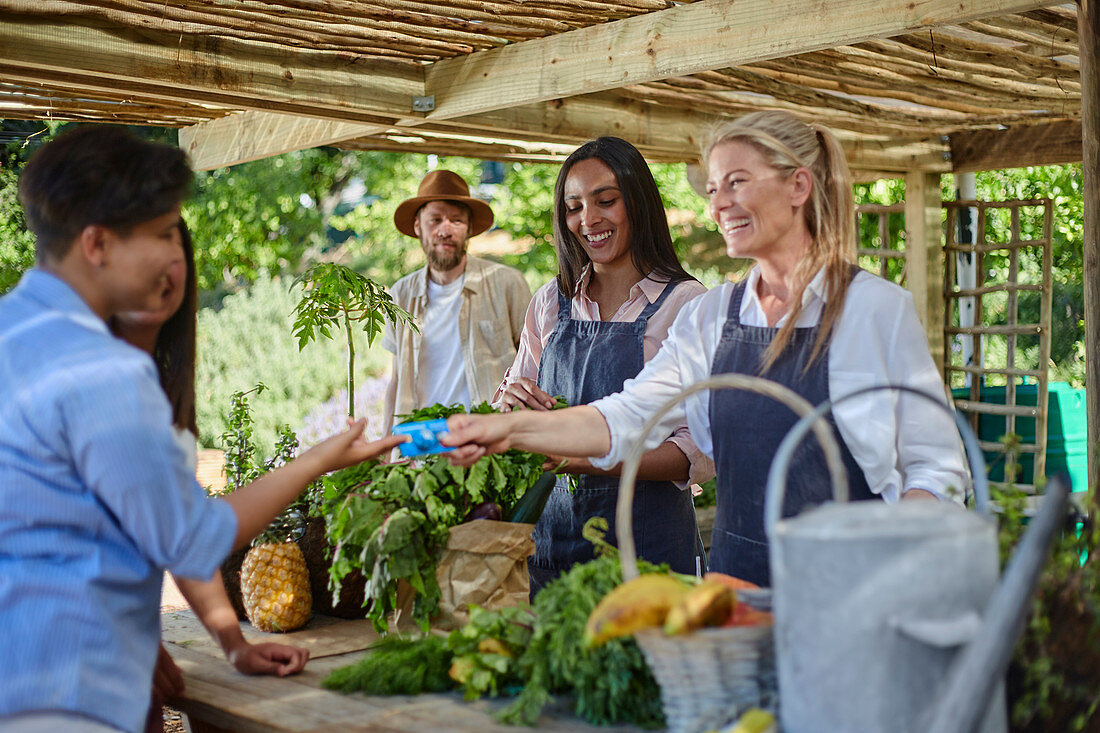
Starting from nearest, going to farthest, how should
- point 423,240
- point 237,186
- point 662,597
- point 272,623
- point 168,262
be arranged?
point 662,597 < point 168,262 < point 272,623 < point 423,240 < point 237,186

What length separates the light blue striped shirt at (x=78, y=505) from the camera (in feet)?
4.81

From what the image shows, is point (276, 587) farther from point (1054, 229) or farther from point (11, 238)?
point (1054, 229)

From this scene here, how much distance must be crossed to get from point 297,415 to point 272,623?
801 centimetres

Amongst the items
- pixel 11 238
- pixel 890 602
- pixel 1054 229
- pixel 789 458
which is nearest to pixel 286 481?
pixel 789 458

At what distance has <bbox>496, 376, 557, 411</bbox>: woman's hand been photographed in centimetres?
273

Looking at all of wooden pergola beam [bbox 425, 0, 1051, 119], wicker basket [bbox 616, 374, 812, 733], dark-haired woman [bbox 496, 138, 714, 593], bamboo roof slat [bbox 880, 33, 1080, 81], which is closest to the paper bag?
wicker basket [bbox 616, 374, 812, 733]

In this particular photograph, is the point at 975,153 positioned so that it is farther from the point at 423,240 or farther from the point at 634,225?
the point at 634,225

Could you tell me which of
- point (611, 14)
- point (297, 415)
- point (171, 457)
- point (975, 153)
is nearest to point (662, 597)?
point (171, 457)

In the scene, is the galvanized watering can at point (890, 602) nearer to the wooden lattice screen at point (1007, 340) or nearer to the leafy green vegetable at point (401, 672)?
the leafy green vegetable at point (401, 672)

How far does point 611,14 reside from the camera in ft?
13.0

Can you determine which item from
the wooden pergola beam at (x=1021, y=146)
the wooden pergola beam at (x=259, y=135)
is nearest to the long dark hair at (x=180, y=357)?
the wooden pergola beam at (x=259, y=135)

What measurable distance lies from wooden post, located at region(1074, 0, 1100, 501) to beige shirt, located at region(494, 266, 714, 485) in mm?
1349

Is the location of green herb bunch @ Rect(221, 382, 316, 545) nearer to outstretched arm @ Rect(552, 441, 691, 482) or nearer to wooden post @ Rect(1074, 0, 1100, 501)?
outstretched arm @ Rect(552, 441, 691, 482)

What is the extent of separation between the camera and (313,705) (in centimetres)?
187
